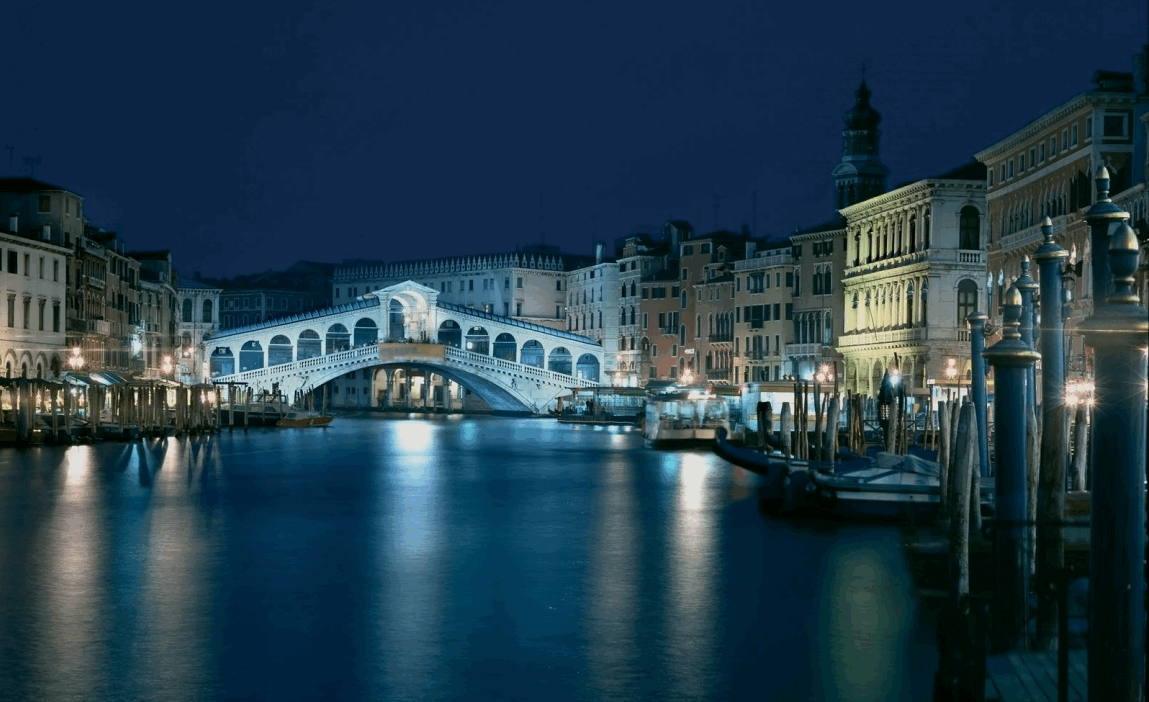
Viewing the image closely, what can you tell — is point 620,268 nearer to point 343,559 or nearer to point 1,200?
point 1,200

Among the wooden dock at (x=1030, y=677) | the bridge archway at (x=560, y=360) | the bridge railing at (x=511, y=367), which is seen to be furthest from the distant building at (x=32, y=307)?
the wooden dock at (x=1030, y=677)

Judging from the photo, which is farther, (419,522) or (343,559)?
(419,522)

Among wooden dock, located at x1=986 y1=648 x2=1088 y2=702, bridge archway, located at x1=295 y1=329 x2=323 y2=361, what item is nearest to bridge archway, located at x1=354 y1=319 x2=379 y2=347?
bridge archway, located at x1=295 y1=329 x2=323 y2=361

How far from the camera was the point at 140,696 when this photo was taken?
30.0 feet

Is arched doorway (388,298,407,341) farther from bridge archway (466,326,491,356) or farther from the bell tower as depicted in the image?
the bell tower

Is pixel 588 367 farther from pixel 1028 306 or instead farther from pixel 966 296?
pixel 1028 306

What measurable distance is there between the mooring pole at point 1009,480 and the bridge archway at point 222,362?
67.2m

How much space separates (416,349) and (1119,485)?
62.9 m

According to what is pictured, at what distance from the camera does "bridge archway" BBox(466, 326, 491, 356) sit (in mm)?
81738

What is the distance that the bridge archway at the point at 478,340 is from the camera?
81738 mm

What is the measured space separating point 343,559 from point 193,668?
19.0ft

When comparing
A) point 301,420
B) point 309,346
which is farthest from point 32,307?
point 309,346

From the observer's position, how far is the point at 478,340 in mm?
83875

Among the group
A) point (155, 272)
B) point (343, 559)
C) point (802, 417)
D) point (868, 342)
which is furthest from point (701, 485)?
point (155, 272)
